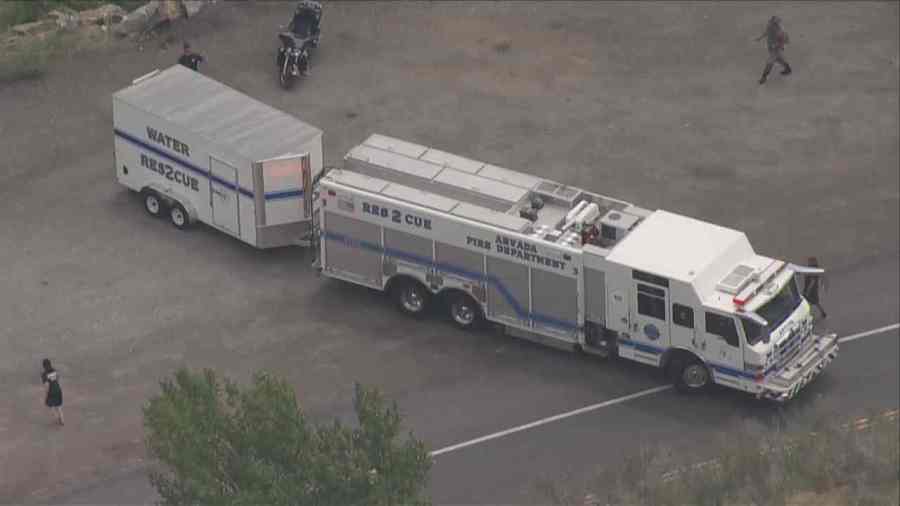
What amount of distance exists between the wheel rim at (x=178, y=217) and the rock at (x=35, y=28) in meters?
10.4

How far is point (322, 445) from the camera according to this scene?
33.3m

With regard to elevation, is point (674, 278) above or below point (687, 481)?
above

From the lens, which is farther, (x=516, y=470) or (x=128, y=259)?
(x=128, y=259)

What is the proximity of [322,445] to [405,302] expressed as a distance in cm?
1286

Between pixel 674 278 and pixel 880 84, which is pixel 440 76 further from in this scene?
pixel 674 278

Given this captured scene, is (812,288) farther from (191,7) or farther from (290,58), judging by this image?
(191,7)

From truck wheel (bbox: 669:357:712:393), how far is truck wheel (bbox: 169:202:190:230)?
1163cm

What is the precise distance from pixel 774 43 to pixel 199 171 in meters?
16.1

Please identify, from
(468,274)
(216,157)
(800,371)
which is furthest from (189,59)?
(800,371)

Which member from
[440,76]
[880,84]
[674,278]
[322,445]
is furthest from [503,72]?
[322,445]

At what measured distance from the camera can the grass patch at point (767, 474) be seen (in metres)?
40.8

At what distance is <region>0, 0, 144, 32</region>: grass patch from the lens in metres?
57.8

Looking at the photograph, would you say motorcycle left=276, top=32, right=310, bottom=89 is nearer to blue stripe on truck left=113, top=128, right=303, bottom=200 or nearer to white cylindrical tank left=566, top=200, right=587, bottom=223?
blue stripe on truck left=113, top=128, right=303, bottom=200

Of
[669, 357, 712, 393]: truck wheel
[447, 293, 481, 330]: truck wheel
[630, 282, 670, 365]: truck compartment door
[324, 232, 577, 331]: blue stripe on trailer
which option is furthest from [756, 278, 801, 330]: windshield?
[447, 293, 481, 330]: truck wheel
